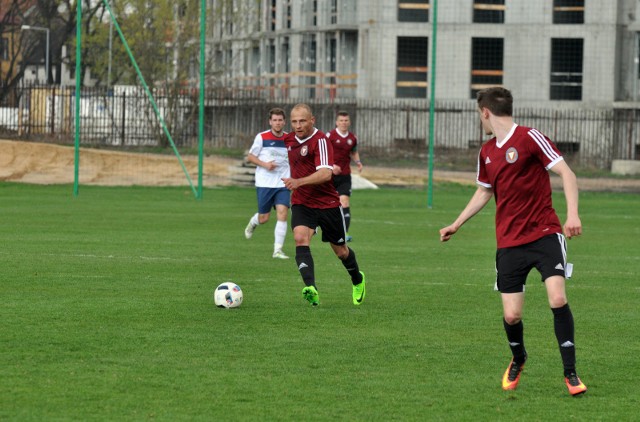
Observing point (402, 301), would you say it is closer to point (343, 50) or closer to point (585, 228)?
point (585, 228)

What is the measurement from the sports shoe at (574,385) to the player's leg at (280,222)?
969 centimetres

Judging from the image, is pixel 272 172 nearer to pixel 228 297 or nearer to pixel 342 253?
pixel 342 253

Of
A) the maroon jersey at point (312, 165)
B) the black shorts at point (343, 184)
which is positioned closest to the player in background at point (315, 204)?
the maroon jersey at point (312, 165)

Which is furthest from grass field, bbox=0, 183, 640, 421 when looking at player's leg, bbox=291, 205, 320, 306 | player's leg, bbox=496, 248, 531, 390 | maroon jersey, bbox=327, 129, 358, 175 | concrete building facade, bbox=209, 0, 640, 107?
concrete building facade, bbox=209, 0, 640, 107

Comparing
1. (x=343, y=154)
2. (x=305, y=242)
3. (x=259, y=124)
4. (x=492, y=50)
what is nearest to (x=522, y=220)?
(x=305, y=242)

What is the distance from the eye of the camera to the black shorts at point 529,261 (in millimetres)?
8711

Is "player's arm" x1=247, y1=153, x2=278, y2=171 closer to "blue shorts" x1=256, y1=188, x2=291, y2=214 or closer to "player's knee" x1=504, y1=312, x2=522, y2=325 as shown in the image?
"blue shorts" x1=256, y1=188, x2=291, y2=214

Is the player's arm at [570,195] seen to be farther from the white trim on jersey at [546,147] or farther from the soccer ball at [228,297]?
the soccer ball at [228,297]

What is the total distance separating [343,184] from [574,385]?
1464 cm

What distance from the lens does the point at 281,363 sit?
31.9 ft

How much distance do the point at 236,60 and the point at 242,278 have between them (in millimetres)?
56128

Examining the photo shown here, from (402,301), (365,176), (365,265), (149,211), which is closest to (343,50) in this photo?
(365,176)

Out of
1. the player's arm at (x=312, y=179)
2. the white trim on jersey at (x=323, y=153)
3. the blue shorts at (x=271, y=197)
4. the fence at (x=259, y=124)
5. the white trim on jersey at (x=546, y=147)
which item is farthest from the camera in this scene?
the fence at (x=259, y=124)

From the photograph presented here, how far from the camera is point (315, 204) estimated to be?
13.5 meters
